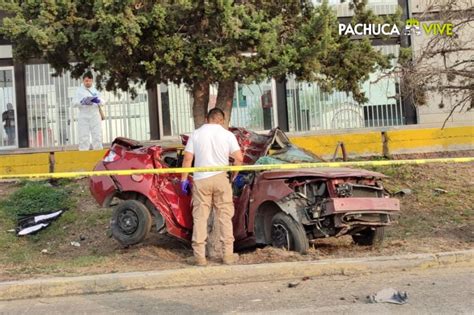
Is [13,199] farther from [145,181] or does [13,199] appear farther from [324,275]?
[324,275]

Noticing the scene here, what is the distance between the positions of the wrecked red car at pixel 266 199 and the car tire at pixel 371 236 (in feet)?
0.04

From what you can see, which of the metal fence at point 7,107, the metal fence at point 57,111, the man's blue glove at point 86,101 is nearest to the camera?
the man's blue glove at point 86,101

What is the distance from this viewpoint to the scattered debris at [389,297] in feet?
17.5

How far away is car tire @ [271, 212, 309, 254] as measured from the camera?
6.73 m

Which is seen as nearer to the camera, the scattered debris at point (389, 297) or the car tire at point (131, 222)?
the scattered debris at point (389, 297)

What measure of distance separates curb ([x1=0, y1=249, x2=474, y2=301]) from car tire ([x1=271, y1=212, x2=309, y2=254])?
0.98 feet

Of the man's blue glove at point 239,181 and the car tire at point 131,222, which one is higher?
the man's blue glove at point 239,181

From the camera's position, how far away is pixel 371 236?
7.52 metres

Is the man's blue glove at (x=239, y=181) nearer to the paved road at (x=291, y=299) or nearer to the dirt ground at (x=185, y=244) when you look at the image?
the dirt ground at (x=185, y=244)

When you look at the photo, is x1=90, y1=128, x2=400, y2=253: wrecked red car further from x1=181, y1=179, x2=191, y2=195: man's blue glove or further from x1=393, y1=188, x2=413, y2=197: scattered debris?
x1=393, y1=188, x2=413, y2=197: scattered debris

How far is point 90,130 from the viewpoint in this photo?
40.6 ft

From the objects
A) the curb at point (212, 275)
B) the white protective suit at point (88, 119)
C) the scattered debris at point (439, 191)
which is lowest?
the curb at point (212, 275)

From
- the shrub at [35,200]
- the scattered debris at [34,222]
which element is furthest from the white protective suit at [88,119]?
the scattered debris at [34,222]

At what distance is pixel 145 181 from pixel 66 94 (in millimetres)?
10668
